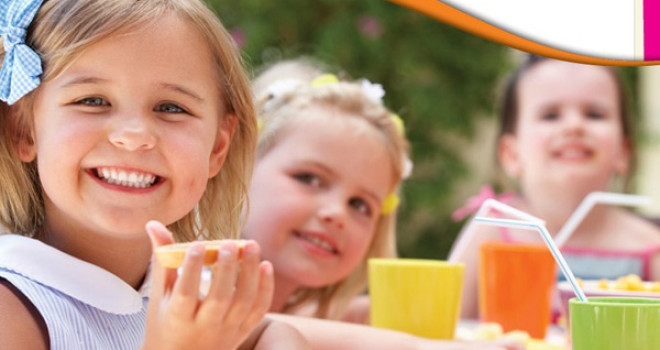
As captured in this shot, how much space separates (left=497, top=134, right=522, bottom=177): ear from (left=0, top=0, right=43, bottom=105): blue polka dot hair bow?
→ 1.61m

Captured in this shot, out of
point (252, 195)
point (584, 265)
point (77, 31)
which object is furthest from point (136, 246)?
point (584, 265)

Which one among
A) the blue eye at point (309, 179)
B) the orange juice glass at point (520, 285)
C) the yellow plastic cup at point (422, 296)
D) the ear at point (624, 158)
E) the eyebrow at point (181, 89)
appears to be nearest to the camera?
the eyebrow at point (181, 89)

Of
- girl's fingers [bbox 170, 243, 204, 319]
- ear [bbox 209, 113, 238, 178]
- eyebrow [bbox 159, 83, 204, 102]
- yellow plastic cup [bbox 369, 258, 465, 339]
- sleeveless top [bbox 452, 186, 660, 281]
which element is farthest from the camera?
sleeveless top [bbox 452, 186, 660, 281]

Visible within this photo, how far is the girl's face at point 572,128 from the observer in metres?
2.08

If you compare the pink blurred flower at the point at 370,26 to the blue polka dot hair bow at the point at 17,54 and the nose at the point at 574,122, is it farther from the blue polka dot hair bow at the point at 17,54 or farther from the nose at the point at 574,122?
the blue polka dot hair bow at the point at 17,54

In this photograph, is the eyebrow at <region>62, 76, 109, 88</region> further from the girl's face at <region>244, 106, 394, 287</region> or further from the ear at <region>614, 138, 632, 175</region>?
the ear at <region>614, 138, 632, 175</region>

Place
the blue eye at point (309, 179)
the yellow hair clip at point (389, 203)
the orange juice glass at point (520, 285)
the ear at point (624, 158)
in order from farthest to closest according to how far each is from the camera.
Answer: the ear at point (624, 158)
the yellow hair clip at point (389, 203)
the blue eye at point (309, 179)
the orange juice glass at point (520, 285)

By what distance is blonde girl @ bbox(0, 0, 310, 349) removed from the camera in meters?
0.83

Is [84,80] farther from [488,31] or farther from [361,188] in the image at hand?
[361,188]

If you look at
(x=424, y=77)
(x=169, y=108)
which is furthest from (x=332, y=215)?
(x=424, y=77)

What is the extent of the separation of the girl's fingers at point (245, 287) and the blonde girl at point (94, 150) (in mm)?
109

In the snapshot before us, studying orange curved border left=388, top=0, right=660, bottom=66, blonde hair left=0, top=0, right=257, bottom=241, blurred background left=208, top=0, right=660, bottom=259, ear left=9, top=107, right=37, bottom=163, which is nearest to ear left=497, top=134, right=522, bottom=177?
blonde hair left=0, top=0, right=257, bottom=241

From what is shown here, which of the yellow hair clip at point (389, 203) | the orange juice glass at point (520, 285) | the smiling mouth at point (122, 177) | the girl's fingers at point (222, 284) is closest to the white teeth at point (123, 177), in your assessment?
the smiling mouth at point (122, 177)

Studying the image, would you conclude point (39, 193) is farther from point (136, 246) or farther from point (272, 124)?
point (272, 124)
